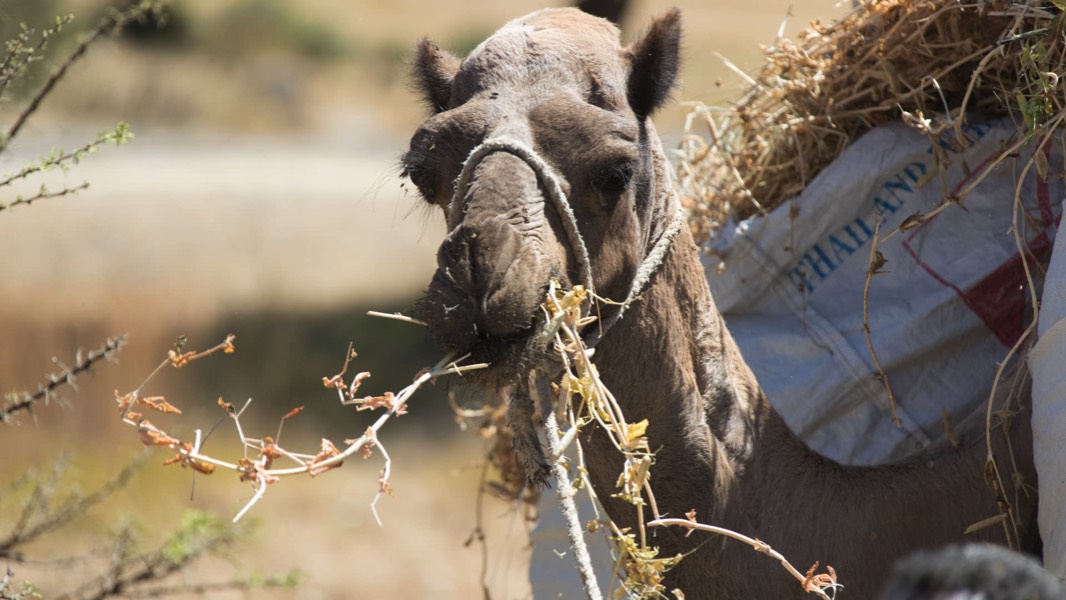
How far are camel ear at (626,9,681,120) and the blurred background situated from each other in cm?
16

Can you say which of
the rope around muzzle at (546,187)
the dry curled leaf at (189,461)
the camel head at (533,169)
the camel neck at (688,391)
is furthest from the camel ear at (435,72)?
the dry curled leaf at (189,461)

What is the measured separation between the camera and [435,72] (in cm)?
290

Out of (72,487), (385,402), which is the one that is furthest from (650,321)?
(72,487)

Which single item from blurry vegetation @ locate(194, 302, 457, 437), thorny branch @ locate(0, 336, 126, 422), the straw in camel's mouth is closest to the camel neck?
the straw in camel's mouth

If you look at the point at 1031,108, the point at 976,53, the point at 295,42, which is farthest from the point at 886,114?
the point at 295,42

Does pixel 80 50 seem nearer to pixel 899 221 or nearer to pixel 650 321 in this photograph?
pixel 650 321

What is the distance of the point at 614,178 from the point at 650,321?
36cm

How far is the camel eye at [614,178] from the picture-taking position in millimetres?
2562

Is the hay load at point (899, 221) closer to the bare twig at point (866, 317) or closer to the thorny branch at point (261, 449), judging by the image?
the bare twig at point (866, 317)

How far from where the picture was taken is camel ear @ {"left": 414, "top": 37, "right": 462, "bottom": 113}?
9.50ft

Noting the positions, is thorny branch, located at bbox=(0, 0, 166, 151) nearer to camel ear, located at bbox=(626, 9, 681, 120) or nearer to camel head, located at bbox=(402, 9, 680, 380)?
camel head, located at bbox=(402, 9, 680, 380)

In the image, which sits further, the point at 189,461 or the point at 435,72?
the point at 435,72

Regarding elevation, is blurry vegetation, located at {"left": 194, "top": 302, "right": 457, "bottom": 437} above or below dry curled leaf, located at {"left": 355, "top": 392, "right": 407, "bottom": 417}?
above

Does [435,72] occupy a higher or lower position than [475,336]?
higher
